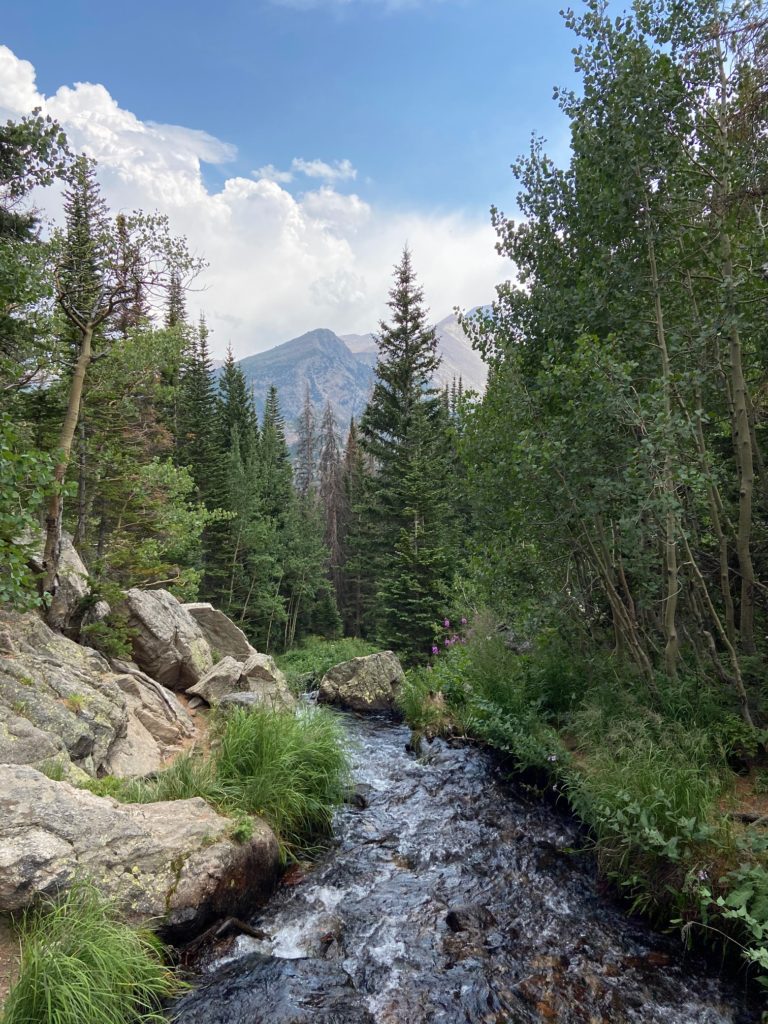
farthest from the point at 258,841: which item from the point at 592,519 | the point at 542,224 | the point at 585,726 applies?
the point at 542,224

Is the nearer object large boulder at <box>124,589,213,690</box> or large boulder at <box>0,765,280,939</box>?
large boulder at <box>0,765,280,939</box>

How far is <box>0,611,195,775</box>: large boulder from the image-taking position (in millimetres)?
5285

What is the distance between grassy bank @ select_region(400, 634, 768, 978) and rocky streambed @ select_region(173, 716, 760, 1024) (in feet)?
1.20

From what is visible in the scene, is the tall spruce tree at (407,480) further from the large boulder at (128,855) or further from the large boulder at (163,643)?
the large boulder at (128,855)

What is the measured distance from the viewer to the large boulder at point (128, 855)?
144 inches

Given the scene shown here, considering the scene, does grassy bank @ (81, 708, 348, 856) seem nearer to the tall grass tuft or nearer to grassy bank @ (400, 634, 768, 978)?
the tall grass tuft

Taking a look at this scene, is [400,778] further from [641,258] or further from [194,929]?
[641,258]

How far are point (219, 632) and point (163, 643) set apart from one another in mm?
4393

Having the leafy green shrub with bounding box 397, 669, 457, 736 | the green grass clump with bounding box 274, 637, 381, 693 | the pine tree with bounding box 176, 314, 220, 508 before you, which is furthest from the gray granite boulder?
the pine tree with bounding box 176, 314, 220, 508

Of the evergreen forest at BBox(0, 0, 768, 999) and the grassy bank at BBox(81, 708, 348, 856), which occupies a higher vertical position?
the evergreen forest at BBox(0, 0, 768, 999)

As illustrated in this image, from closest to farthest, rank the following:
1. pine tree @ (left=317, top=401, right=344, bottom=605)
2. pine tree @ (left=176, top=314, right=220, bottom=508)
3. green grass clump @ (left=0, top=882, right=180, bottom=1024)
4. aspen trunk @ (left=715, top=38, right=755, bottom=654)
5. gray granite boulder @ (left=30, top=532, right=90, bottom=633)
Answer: green grass clump @ (left=0, top=882, right=180, bottom=1024) < aspen trunk @ (left=715, top=38, right=755, bottom=654) < gray granite boulder @ (left=30, top=532, right=90, bottom=633) < pine tree @ (left=176, top=314, right=220, bottom=508) < pine tree @ (left=317, top=401, right=344, bottom=605)

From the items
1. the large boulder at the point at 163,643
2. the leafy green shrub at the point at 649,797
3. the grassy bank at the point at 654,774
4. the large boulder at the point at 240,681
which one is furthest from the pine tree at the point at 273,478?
the leafy green shrub at the point at 649,797

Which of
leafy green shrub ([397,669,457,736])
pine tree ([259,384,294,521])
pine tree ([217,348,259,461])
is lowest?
leafy green shrub ([397,669,457,736])

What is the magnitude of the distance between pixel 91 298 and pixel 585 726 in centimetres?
1136
